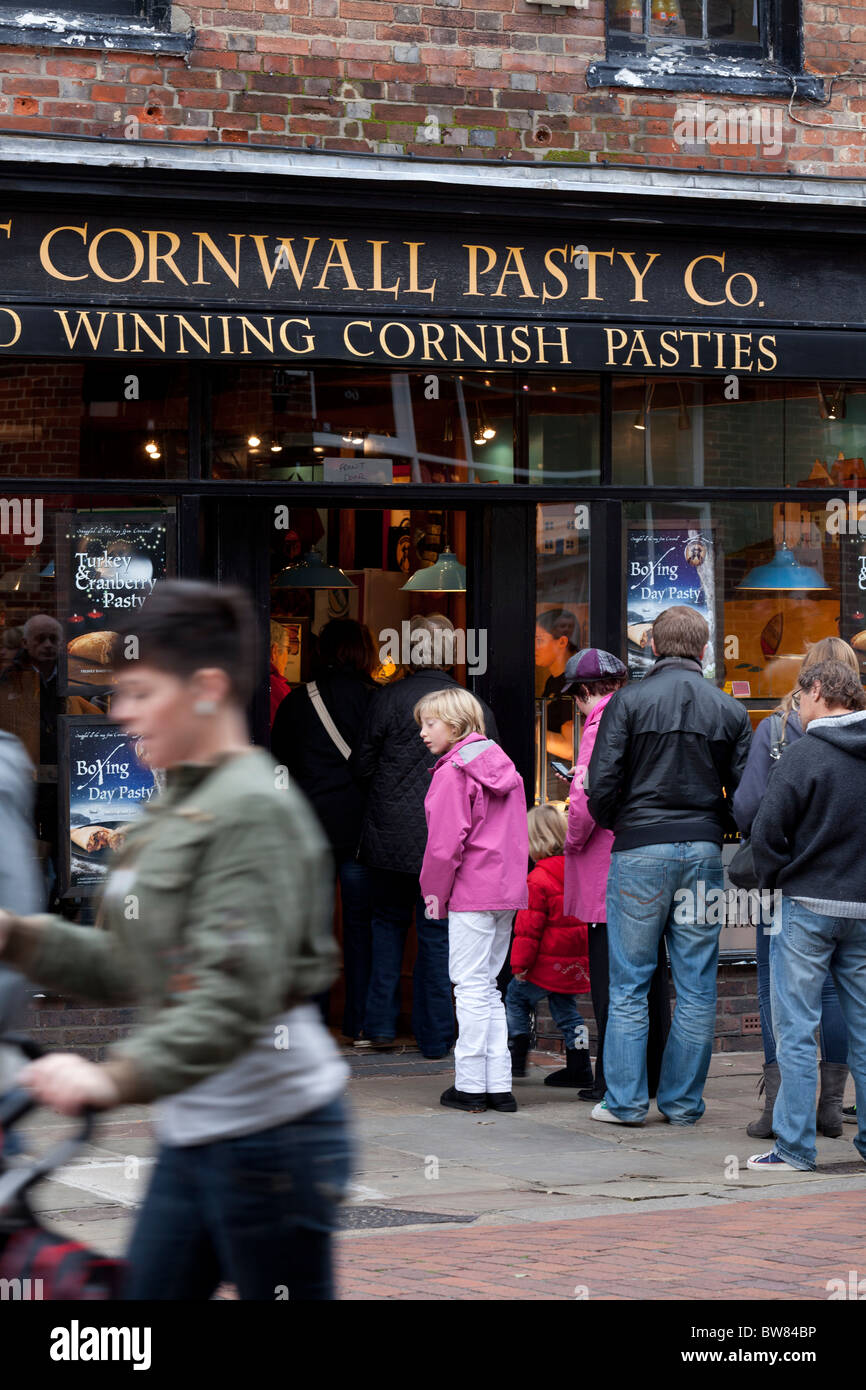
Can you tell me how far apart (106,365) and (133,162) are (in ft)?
3.28

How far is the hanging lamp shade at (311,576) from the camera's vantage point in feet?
33.4

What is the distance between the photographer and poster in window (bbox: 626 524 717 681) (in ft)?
32.2

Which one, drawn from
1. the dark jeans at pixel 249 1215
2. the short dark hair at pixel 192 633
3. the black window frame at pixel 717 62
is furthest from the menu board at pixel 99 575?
the dark jeans at pixel 249 1215

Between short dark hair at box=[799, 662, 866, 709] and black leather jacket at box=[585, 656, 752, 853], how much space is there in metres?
0.96

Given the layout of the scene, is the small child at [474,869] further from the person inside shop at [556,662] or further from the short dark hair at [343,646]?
the short dark hair at [343,646]

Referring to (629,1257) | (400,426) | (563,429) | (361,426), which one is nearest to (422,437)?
(400,426)

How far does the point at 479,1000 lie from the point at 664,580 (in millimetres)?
2796

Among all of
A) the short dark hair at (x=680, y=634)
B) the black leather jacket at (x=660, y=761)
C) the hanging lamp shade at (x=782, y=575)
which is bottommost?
the black leather jacket at (x=660, y=761)

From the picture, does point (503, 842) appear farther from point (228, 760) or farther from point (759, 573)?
point (228, 760)

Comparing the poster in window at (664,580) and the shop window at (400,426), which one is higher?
the shop window at (400,426)

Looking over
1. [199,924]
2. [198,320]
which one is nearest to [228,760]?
[199,924]

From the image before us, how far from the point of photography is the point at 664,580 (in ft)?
32.3

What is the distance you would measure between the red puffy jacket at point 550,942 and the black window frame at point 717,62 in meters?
4.22
